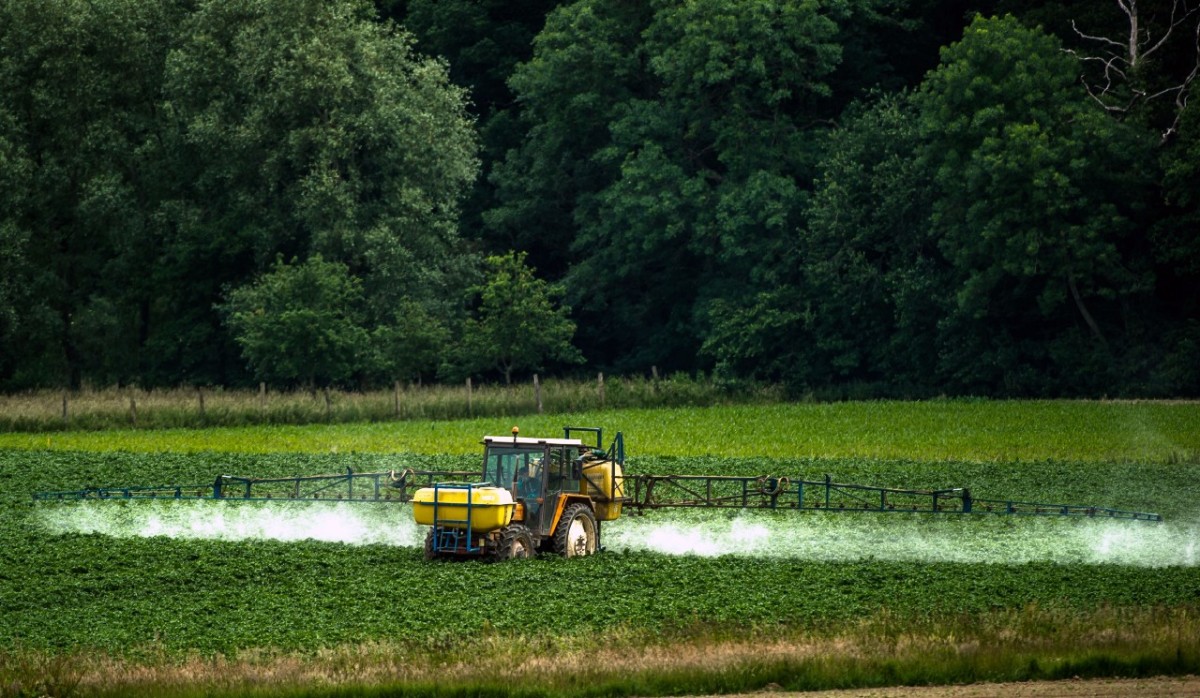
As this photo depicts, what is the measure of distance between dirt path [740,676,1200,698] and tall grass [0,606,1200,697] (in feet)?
0.74

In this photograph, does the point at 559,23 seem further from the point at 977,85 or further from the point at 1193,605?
the point at 1193,605

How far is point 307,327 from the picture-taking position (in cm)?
6756

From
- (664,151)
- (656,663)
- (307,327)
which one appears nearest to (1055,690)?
(656,663)

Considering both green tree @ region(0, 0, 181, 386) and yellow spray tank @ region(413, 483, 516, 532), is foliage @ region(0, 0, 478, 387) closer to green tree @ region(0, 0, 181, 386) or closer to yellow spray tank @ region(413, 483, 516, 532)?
green tree @ region(0, 0, 181, 386)

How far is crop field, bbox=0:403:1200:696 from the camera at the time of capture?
20.4 meters

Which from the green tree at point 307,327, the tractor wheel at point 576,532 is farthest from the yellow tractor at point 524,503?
the green tree at point 307,327

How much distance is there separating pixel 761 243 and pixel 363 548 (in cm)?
4396

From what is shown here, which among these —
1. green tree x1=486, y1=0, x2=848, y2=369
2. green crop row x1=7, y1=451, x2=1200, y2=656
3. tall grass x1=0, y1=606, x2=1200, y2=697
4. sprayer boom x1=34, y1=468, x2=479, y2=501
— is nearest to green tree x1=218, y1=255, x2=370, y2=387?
green tree x1=486, y1=0, x2=848, y2=369

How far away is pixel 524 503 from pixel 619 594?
3426mm

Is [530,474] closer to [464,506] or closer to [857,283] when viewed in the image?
[464,506]

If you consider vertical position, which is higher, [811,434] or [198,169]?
[198,169]

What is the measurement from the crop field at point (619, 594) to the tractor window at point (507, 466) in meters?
1.40

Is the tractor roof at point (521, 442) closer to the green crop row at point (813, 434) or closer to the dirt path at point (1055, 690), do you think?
the dirt path at point (1055, 690)

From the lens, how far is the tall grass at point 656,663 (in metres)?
19.7
